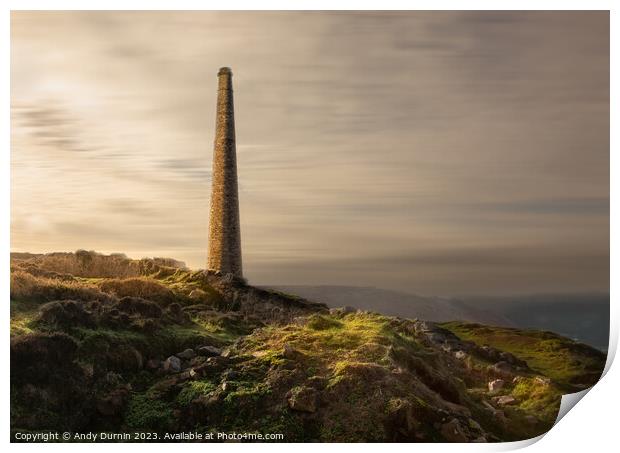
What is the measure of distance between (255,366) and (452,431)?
2.94 m

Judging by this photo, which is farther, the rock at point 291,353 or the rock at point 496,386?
the rock at point 496,386

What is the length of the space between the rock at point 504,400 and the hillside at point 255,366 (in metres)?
0.02

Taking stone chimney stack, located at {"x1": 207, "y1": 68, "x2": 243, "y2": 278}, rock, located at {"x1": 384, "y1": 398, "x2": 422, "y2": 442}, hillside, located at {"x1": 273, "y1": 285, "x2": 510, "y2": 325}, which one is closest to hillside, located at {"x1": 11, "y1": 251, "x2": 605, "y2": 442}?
rock, located at {"x1": 384, "y1": 398, "x2": 422, "y2": 442}

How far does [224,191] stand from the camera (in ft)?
41.9

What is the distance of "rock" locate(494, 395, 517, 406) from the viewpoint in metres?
11.1

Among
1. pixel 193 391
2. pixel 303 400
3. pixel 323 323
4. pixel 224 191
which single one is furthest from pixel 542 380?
pixel 224 191

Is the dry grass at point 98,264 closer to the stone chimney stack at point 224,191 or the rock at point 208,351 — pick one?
the stone chimney stack at point 224,191

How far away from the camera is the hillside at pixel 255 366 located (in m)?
9.95

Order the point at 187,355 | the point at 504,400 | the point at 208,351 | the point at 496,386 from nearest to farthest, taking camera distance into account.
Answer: the point at 187,355 → the point at 208,351 → the point at 504,400 → the point at 496,386

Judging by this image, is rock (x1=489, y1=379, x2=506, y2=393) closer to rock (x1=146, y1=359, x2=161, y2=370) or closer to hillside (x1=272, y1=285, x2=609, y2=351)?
hillside (x1=272, y1=285, x2=609, y2=351)

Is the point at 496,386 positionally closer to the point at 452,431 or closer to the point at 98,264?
the point at 452,431

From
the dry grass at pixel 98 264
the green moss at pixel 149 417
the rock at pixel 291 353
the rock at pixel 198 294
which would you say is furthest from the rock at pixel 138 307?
the rock at pixel 291 353
